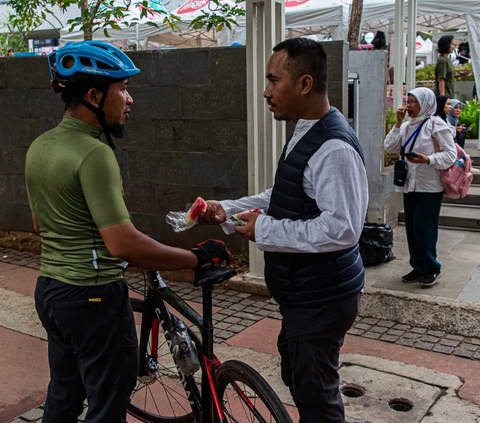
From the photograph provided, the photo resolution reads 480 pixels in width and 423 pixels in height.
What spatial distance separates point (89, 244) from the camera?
2.45 metres

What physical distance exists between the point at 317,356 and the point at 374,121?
17.3 feet

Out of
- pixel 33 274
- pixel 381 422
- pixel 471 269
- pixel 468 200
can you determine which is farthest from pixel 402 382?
pixel 468 200

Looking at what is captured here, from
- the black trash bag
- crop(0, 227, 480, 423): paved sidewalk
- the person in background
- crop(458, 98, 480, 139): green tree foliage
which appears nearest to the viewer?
crop(0, 227, 480, 423): paved sidewalk

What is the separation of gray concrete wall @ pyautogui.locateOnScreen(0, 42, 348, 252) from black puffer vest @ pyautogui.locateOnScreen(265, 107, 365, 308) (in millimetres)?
3485

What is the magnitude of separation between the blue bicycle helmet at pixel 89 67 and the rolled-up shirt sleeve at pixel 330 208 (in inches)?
32.8

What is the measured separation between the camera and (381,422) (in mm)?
3488

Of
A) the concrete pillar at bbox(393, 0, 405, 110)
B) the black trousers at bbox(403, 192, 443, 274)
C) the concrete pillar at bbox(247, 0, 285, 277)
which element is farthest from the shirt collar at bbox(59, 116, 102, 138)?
the concrete pillar at bbox(393, 0, 405, 110)

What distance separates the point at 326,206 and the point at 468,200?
6.38 m

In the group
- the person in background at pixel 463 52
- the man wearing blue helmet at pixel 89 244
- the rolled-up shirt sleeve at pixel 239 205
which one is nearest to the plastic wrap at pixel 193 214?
the rolled-up shirt sleeve at pixel 239 205

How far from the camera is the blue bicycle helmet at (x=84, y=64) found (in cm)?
240

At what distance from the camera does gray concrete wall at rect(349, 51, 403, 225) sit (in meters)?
7.27

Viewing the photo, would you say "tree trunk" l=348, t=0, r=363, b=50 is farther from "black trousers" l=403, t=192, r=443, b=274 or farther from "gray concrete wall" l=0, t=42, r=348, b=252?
"black trousers" l=403, t=192, r=443, b=274

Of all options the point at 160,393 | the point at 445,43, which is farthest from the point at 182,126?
the point at 445,43

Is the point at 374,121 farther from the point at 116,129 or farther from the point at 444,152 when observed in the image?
the point at 116,129
